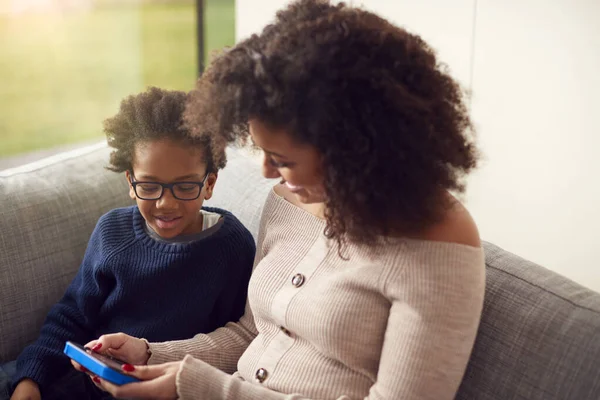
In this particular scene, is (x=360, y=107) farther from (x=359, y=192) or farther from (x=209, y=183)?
(x=209, y=183)

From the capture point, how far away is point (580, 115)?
2.37 metres

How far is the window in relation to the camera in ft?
13.6

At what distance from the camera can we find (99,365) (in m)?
1.24

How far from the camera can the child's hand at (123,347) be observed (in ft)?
4.48

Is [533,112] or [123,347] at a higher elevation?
[533,112]

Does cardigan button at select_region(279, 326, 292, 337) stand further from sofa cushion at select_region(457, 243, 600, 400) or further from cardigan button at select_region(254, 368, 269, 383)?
sofa cushion at select_region(457, 243, 600, 400)

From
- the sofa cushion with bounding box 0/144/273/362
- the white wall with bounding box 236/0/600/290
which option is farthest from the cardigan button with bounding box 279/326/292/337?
the white wall with bounding box 236/0/600/290

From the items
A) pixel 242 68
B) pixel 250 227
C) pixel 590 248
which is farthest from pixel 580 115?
pixel 242 68

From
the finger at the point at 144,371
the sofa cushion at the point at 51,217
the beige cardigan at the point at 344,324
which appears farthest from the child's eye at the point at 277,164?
the sofa cushion at the point at 51,217

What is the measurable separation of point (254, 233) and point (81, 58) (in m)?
3.32

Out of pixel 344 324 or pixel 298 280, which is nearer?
pixel 344 324

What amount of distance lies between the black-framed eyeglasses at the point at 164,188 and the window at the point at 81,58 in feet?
8.57

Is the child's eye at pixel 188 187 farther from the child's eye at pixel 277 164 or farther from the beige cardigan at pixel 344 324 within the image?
the child's eye at pixel 277 164

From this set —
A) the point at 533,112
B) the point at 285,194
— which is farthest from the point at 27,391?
the point at 533,112
